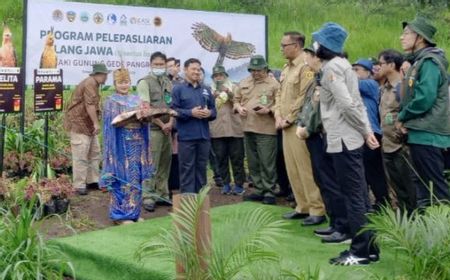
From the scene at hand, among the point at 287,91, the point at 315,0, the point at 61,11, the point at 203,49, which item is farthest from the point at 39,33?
the point at 315,0

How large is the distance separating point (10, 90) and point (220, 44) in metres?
3.23

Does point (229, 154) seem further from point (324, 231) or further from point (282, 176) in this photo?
point (324, 231)

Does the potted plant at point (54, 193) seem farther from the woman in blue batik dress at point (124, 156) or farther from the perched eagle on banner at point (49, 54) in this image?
the perched eagle on banner at point (49, 54)

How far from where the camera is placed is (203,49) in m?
9.97

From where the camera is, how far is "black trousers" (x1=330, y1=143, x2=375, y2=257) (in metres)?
5.20

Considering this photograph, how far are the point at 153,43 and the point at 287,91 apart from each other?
3.13 m

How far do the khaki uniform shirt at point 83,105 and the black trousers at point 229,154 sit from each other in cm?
137

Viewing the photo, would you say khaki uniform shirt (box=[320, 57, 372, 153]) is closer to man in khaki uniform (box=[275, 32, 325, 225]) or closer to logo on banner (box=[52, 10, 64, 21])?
man in khaki uniform (box=[275, 32, 325, 225])

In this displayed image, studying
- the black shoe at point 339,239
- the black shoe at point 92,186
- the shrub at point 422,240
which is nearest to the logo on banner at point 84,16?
the black shoe at point 92,186

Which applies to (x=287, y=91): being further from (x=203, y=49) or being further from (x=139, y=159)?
(x=203, y=49)

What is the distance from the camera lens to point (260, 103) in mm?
7832

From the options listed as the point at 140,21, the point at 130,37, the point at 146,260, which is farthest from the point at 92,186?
the point at 146,260

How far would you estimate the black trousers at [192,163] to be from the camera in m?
7.56

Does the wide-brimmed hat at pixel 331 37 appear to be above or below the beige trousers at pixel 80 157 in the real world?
above
